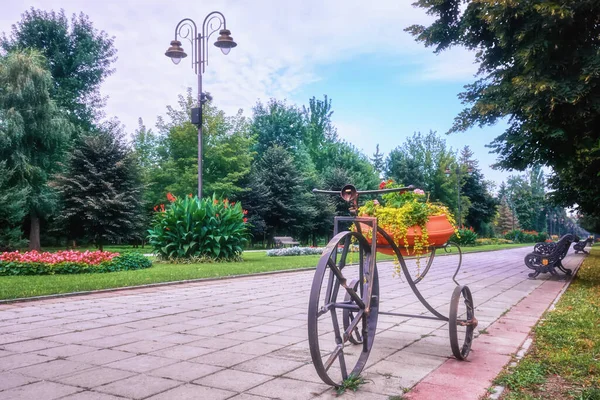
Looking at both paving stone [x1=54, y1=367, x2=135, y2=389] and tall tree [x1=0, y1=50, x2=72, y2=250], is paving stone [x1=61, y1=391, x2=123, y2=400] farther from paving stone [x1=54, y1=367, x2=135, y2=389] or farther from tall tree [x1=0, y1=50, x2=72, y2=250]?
tall tree [x1=0, y1=50, x2=72, y2=250]

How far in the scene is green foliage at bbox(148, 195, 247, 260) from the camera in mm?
14453

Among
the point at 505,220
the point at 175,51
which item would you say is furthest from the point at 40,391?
the point at 505,220

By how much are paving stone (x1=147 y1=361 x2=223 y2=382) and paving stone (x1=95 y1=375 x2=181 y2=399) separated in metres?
0.09

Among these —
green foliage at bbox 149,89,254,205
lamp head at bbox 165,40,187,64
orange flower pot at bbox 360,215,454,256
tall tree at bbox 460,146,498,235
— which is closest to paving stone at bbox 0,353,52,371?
orange flower pot at bbox 360,215,454,256

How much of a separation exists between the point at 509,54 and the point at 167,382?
36.9 ft

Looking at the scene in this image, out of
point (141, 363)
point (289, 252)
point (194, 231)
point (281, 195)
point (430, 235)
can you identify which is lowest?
point (141, 363)

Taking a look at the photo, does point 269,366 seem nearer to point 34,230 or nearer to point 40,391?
point 40,391

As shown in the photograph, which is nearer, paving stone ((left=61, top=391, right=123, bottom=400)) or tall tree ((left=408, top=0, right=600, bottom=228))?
paving stone ((left=61, top=391, right=123, bottom=400))

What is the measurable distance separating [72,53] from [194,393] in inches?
1453

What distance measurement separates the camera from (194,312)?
6.20 m

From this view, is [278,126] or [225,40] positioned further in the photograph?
[278,126]

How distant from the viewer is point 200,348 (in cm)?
430

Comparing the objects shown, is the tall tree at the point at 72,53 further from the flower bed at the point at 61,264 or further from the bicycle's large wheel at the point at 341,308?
the bicycle's large wheel at the point at 341,308

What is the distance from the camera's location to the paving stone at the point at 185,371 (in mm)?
3459
